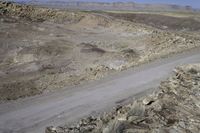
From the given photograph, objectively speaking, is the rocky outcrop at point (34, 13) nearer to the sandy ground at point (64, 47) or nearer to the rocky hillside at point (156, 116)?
the sandy ground at point (64, 47)

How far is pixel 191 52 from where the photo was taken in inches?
1131

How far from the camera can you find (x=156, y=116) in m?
13.5

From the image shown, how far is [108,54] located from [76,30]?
1181cm

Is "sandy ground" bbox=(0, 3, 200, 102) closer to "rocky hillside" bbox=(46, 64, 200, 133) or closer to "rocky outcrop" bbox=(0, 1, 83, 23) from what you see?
"rocky outcrop" bbox=(0, 1, 83, 23)

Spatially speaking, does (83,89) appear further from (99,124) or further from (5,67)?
(5,67)

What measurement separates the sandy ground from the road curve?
83.8 inches

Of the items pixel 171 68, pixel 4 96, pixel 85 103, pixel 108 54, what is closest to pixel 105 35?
pixel 108 54

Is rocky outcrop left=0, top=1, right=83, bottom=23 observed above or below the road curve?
above

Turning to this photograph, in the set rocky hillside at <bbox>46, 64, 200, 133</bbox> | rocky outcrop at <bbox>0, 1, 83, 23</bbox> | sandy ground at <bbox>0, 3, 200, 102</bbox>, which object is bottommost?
sandy ground at <bbox>0, 3, 200, 102</bbox>

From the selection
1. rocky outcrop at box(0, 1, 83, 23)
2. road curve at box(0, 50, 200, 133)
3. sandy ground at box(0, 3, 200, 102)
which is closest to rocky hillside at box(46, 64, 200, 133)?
road curve at box(0, 50, 200, 133)

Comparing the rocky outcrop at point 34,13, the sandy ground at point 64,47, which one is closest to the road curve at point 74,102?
the sandy ground at point 64,47

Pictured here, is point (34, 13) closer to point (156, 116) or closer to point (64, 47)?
point (64, 47)

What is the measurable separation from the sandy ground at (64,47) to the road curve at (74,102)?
83.8 inches

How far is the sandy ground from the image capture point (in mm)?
23962
